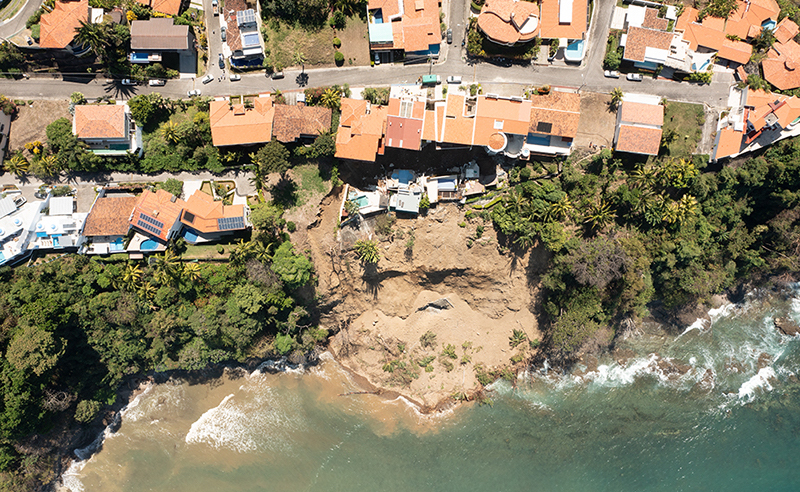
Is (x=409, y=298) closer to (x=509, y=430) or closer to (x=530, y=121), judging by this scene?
(x=509, y=430)

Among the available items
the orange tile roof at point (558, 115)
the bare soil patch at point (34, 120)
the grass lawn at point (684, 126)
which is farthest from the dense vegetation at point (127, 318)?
the grass lawn at point (684, 126)

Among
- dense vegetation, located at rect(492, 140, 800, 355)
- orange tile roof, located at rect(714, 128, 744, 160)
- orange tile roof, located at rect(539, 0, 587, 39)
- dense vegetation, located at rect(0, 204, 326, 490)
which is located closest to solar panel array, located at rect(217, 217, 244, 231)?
dense vegetation, located at rect(0, 204, 326, 490)

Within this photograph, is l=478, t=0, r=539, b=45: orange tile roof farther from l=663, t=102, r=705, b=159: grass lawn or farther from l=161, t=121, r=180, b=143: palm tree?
l=161, t=121, r=180, b=143: palm tree

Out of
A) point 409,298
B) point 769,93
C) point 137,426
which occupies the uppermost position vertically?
point 769,93

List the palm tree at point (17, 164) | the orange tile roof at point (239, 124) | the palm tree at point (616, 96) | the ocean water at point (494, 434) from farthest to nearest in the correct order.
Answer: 1. the ocean water at point (494, 434)
2. the palm tree at point (616, 96)
3. the palm tree at point (17, 164)
4. the orange tile roof at point (239, 124)

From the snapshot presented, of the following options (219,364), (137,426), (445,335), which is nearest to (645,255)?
(445,335)

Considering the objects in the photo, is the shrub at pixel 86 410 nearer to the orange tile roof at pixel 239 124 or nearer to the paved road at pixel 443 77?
the orange tile roof at pixel 239 124
